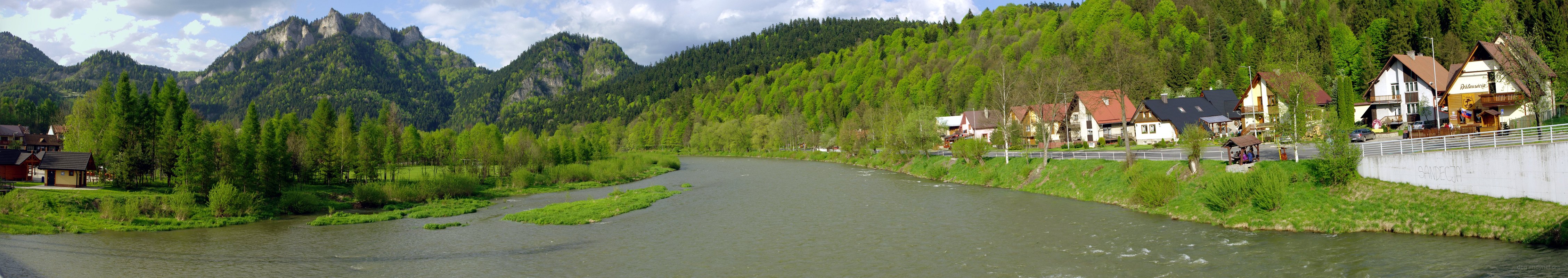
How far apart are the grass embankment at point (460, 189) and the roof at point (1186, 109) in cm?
4801

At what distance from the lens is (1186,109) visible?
66.7 metres

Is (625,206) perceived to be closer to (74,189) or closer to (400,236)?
(400,236)

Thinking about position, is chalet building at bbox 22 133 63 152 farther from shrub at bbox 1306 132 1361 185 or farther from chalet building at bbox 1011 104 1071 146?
shrub at bbox 1306 132 1361 185

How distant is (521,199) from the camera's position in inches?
1745

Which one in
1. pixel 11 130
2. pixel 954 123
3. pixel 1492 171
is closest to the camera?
pixel 1492 171

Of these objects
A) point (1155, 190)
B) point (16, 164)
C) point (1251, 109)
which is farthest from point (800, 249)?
point (1251, 109)

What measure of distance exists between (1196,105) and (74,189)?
8210 cm

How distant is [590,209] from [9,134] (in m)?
105

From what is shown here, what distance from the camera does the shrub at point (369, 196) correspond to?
128 ft

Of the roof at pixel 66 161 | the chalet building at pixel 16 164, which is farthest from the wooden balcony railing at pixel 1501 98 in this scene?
the chalet building at pixel 16 164

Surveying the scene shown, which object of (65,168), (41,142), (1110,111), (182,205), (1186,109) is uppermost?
(41,142)

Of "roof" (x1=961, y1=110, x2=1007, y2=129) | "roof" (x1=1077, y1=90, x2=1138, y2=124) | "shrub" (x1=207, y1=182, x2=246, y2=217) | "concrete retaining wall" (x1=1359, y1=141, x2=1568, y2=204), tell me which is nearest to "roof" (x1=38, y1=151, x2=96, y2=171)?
"shrub" (x1=207, y1=182, x2=246, y2=217)

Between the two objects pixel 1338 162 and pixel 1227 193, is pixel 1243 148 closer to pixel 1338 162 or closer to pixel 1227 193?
pixel 1227 193

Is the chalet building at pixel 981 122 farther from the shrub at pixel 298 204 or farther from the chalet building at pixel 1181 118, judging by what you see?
the shrub at pixel 298 204
